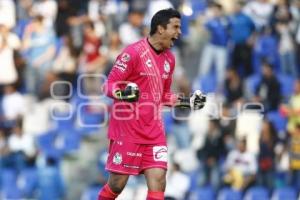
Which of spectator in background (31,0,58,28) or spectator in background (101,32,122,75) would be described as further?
spectator in background (31,0,58,28)

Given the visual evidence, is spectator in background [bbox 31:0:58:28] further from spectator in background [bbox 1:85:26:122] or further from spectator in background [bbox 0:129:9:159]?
spectator in background [bbox 0:129:9:159]

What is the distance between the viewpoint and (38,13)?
17891 mm

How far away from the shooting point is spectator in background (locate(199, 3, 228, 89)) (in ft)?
56.3

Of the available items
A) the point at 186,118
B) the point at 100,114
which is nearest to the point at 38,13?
the point at 100,114

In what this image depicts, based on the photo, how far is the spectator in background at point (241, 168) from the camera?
51.4 feet

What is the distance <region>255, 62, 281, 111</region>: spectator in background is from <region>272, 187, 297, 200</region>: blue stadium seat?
149 cm

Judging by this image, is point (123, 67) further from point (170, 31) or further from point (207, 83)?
point (207, 83)

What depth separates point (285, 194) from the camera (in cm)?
1547

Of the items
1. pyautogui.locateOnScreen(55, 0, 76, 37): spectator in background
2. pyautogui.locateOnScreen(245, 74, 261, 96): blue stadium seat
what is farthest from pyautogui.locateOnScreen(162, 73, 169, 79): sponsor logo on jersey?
pyautogui.locateOnScreen(55, 0, 76, 37): spectator in background

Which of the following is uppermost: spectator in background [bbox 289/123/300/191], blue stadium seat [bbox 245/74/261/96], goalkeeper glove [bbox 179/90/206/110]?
blue stadium seat [bbox 245/74/261/96]

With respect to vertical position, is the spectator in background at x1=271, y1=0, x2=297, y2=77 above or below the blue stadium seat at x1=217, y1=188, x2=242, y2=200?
above

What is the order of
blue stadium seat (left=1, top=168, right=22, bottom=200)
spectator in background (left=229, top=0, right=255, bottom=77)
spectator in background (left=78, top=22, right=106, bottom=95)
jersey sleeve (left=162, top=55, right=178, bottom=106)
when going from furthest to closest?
spectator in background (left=78, top=22, right=106, bottom=95), spectator in background (left=229, top=0, right=255, bottom=77), blue stadium seat (left=1, top=168, right=22, bottom=200), jersey sleeve (left=162, top=55, right=178, bottom=106)

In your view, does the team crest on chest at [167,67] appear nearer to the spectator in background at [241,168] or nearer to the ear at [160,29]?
the ear at [160,29]

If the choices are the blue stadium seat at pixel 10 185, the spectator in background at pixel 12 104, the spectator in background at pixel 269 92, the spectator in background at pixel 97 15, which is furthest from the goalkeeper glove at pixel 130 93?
the spectator in background at pixel 97 15
